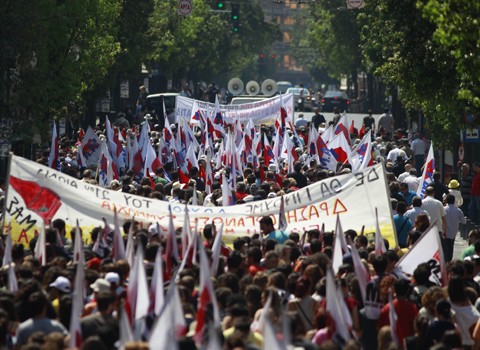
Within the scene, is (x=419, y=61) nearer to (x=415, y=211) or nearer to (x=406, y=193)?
(x=406, y=193)

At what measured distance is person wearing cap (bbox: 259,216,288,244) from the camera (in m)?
15.7

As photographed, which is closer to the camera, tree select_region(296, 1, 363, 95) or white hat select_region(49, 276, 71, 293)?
white hat select_region(49, 276, 71, 293)

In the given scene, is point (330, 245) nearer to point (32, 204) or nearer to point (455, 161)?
point (32, 204)

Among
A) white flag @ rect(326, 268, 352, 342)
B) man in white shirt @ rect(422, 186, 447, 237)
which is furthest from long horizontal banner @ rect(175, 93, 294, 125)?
white flag @ rect(326, 268, 352, 342)

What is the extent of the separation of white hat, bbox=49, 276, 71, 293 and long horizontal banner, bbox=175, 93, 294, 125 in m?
24.6

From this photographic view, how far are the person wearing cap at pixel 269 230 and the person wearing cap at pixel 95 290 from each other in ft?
12.1

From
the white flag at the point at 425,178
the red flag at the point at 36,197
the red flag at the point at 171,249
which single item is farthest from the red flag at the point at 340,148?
the red flag at the point at 171,249

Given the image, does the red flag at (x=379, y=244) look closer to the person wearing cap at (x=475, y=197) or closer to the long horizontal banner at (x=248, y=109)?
the person wearing cap at (x=475, y=197)

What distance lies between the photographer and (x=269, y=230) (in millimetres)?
15914

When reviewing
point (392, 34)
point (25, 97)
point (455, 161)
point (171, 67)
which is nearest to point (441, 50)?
point (392, 34)

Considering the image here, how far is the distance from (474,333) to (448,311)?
378mm

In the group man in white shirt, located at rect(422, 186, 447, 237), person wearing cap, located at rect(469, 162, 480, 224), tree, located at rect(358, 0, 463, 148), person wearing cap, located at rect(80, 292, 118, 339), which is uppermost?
tree, located at rect(358, 0, 463, 148)

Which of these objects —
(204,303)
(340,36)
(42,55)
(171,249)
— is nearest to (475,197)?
(42,55)

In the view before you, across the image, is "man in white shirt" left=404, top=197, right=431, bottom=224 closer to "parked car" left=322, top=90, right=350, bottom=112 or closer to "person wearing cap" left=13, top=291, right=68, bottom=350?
"person wearing cap" left=13, top=291, right=68, bottom=350
